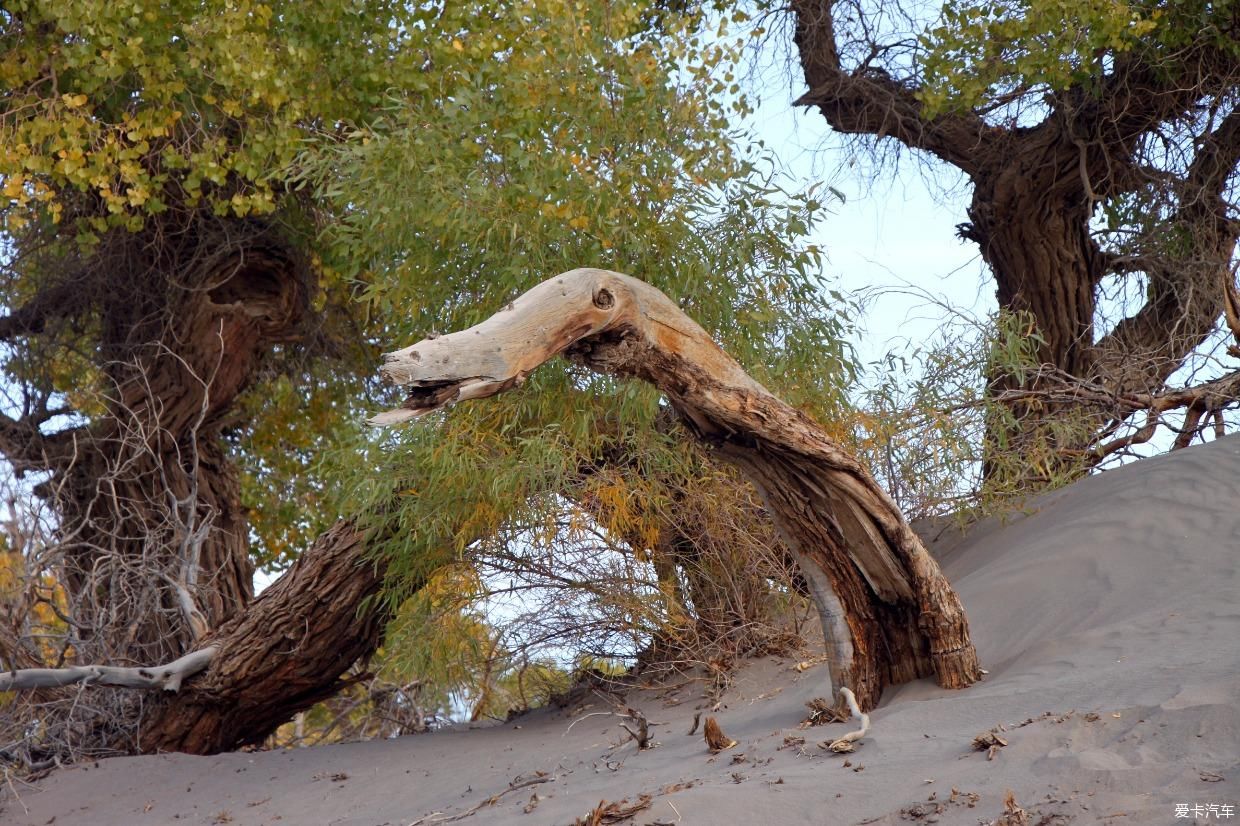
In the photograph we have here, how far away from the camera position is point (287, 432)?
11.2 meters

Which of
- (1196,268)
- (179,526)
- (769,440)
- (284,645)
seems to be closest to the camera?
(769,440)

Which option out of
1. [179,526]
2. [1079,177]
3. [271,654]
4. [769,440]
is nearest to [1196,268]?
[1079,177]

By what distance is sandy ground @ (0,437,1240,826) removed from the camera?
3.58 m

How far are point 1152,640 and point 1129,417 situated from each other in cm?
353

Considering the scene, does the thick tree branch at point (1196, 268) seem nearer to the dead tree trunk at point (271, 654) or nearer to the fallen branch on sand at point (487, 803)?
the dead tree trunk at point (271, 654)

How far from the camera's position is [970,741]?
4.02 meters

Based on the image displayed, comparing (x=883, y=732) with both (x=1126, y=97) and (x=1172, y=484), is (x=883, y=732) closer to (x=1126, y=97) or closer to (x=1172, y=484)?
(x=1172, y=484)

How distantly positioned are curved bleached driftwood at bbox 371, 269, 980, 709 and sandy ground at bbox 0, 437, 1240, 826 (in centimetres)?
25

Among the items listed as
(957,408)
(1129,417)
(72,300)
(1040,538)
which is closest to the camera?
(1040,538)

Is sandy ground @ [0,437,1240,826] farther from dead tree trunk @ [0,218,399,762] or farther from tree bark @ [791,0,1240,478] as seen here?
tree bark @ [791,0,1240,478]

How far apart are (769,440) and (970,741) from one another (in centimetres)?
129

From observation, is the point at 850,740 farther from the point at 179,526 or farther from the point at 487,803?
the point at 179,526

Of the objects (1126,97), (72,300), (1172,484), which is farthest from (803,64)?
(72,300)

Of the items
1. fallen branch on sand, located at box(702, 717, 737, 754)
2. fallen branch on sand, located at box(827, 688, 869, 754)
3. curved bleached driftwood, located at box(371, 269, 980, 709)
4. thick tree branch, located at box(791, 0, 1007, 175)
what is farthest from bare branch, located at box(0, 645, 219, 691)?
thick tree branch, located at box(791, 0, 1007, 175)
